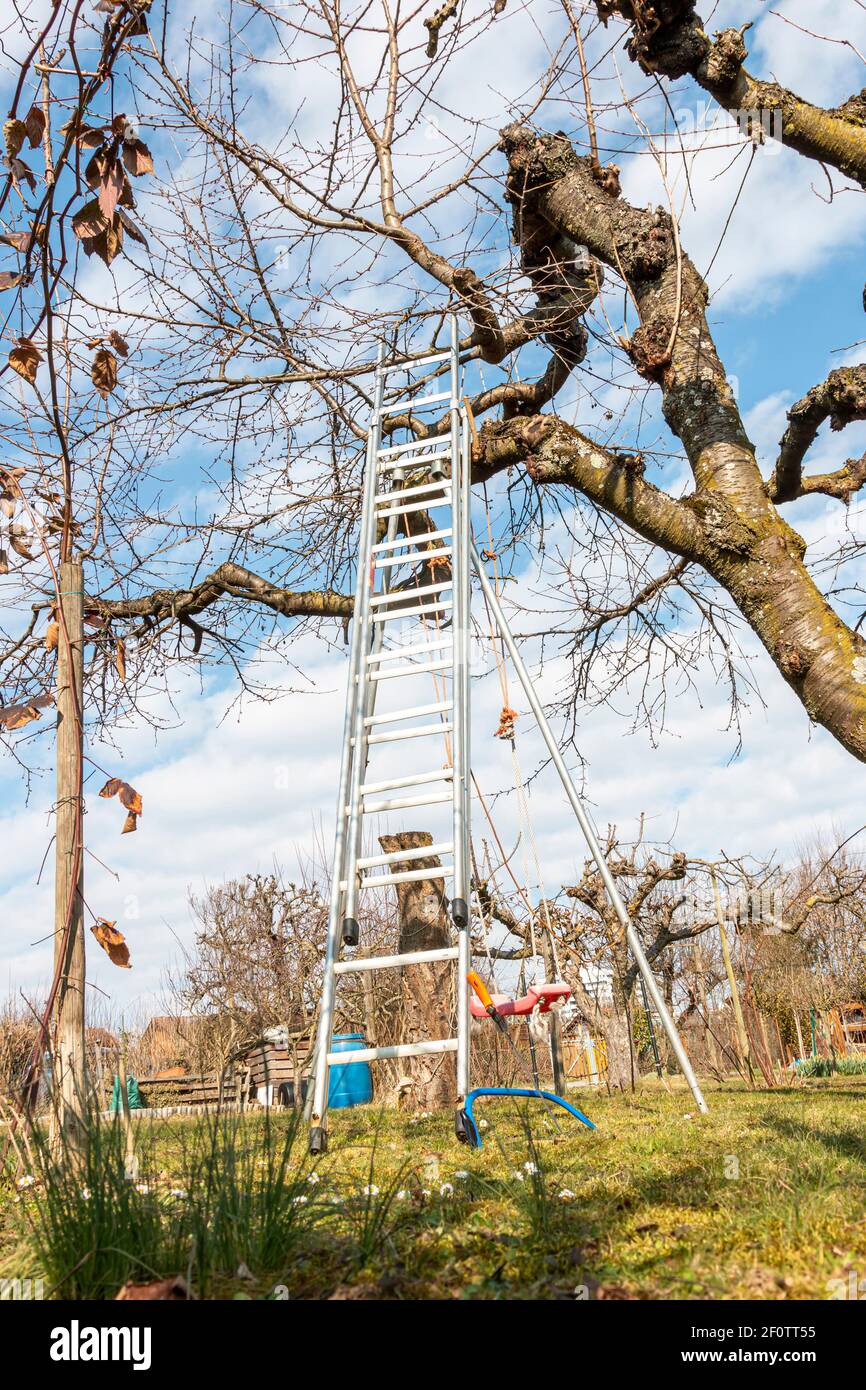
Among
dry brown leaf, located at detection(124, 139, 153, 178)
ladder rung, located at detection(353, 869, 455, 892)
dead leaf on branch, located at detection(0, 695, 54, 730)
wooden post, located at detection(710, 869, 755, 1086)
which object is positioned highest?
dry brown leaf, located at detection(124, 139, 153, 178)

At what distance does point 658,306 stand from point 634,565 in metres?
2.15

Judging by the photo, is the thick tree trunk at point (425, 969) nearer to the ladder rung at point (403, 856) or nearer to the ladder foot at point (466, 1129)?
the ladder rung at point (403, 856)

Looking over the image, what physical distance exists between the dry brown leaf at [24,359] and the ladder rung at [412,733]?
1.95 m

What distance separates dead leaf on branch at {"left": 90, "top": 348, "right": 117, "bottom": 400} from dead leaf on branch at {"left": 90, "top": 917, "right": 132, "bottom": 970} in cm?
140

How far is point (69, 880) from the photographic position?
9.51ft

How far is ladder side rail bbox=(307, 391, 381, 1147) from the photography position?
10.7 ft

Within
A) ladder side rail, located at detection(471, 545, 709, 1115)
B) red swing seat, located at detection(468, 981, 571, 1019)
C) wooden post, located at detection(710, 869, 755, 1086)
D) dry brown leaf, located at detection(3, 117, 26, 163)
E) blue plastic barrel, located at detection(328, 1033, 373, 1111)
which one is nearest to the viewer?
dry brown leaf, located at detection(3, 117, 26, 163)

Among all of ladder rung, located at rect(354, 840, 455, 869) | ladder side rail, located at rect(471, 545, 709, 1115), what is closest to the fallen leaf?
ladder rung, located at rect(354, 840, 455, 869)

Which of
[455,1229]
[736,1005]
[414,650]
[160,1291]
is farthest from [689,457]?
[736,1005]

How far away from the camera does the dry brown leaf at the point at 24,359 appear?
2.00 meters

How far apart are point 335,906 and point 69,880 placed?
945 millimetres

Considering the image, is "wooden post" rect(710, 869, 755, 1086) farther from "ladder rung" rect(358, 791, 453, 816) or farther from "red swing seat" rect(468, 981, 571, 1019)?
"ladder rung" rect(358, 791, 453, 816)
